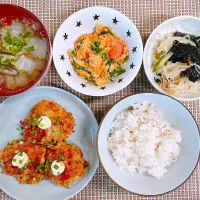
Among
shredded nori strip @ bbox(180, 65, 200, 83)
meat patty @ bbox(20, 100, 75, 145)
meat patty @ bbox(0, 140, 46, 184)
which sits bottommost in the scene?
meat patty @ bbox(0, 140, 46, 184)

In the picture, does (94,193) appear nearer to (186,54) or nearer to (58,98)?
(58,98)

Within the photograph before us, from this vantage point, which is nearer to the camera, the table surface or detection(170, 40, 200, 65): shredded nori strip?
detection(170, 40, 200, 65): shredded nori strip

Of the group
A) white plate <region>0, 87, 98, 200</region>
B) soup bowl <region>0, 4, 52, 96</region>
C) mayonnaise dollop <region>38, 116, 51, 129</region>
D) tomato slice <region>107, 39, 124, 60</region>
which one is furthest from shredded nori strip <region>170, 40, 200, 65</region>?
mayonnaise dollop <region>38, 116, 51, 129</region>

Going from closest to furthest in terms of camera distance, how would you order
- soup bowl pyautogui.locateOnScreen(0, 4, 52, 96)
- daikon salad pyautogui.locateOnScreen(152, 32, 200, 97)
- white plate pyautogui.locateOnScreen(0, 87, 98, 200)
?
soup bowl pyautogui.locateOnScreen(0, 4, 52, 96) → daikon salad pyautogui.locateOnScreen(152, 32, 200, 97) → white plate pyautogui.locateOnScreen(0, 87, 98, 200)

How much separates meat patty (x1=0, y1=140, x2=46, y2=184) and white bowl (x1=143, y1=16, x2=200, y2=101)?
90 centimetres

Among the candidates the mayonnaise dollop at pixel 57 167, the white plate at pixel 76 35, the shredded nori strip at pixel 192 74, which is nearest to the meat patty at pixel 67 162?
the mayonnaise dollop at pixel 57 167

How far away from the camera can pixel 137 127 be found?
2.81 m

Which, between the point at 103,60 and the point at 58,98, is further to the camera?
the point at 58,98

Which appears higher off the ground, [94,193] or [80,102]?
[80,102]

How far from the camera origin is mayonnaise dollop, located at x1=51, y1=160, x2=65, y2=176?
272 centimetres

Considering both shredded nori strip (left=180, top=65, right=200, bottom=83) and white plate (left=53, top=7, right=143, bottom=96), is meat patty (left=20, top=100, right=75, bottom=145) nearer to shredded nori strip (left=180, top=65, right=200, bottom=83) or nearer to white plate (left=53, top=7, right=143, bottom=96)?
white plate (left=53, top=7, right=143, bottom=96)

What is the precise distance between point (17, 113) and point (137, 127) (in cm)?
87

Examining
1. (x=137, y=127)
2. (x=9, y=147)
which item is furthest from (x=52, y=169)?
(x=137, y=127)

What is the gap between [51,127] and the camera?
109 inches
